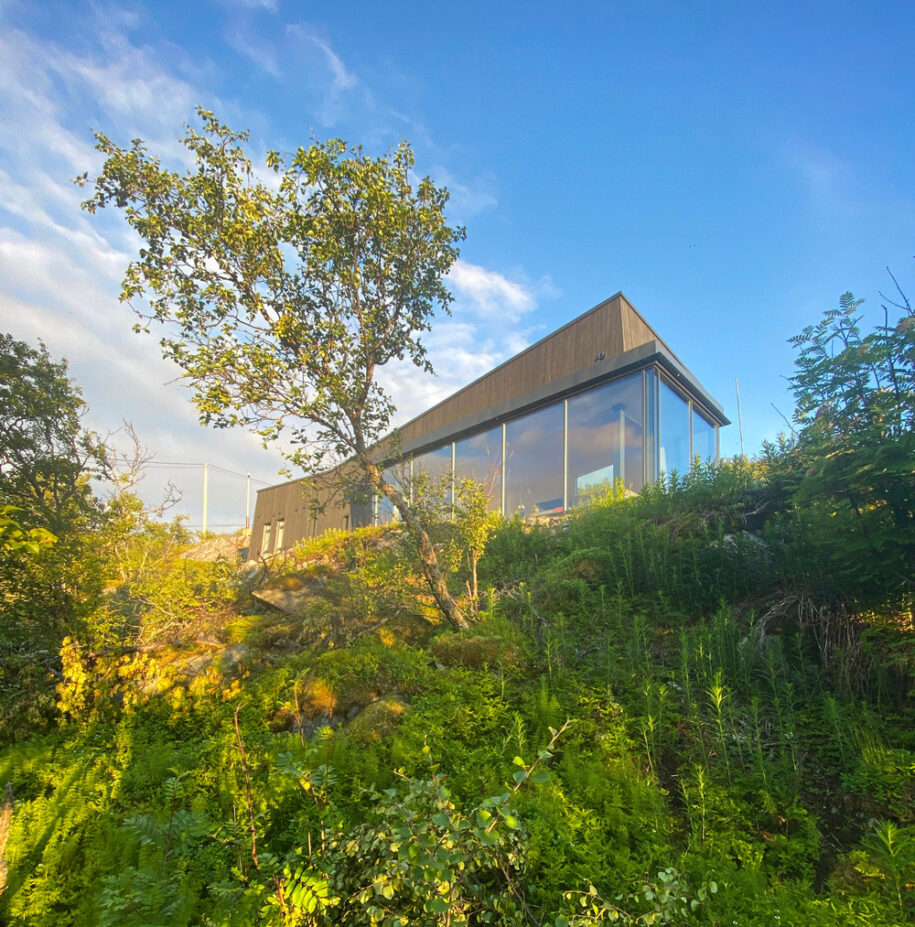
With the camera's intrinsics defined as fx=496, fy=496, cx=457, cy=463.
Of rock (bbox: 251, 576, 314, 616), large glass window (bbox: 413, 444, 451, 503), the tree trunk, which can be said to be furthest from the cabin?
rock (bbox: 251, 576, 314, 616)

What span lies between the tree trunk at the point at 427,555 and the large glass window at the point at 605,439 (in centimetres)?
461

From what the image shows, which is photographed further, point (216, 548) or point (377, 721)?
point (216, 548)

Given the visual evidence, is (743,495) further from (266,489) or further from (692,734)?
(266,489)

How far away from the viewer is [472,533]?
590 cm

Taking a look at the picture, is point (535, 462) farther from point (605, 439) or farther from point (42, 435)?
point (42, 435)

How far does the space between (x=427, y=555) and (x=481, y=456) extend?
6982 millimetres

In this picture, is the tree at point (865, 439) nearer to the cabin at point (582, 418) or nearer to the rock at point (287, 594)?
the cabin at point (582, 418)

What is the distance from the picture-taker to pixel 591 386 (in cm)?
996

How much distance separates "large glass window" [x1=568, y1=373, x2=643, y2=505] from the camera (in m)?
9.08

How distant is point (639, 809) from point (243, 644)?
15.7 feet

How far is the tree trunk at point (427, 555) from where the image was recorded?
5.50 m

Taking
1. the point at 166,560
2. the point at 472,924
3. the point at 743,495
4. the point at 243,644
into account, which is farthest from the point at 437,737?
the point at 166,560

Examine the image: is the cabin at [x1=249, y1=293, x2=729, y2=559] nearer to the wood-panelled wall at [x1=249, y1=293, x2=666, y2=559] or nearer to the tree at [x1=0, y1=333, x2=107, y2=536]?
the wood-panelled wall at [x1=249, y1=293, x2=666, y2=559]

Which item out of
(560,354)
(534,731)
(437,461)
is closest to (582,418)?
(560,354)
